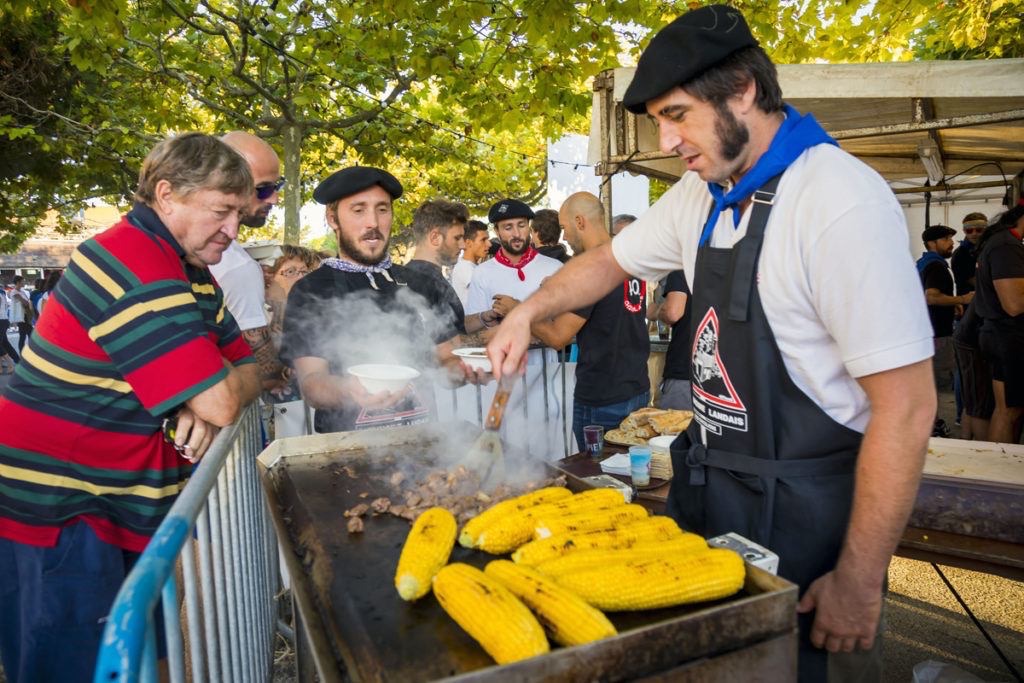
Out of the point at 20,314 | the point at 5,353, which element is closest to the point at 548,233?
the point at 5,353

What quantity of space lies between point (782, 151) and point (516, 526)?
1.36m

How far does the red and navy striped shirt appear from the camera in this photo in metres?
2.21

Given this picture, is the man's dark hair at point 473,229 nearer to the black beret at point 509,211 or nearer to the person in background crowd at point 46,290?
the black beret at point 509,211

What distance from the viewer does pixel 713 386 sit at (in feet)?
6.82

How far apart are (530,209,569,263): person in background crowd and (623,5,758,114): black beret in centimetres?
615

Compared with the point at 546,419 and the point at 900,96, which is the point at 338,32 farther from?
the point at 900,96

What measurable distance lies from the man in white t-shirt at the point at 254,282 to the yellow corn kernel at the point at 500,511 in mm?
2524

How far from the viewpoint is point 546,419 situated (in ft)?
22.3

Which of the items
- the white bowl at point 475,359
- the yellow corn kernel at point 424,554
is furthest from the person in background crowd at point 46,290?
the yellow corn kernel at point 424,554

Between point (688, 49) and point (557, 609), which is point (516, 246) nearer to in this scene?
point (688, 49)

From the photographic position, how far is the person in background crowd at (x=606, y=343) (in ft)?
17.4

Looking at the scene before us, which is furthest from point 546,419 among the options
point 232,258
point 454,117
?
point 454,117

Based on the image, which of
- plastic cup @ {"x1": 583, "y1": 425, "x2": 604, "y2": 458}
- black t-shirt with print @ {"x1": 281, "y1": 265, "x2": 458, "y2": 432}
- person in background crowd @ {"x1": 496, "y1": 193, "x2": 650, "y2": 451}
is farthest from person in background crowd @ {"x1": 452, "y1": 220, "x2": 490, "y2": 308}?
plastic cup @ {"x1": 583, "y1": 425, "x2": 604, "y2": 458}

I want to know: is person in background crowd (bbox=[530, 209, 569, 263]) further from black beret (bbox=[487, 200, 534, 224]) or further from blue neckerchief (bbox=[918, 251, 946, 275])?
blue neckerchief (bbox=[918, 251, 946, 275])
